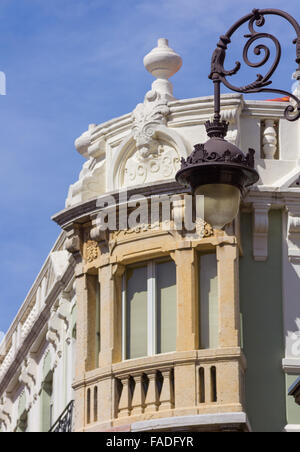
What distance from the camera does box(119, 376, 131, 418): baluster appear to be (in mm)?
31547

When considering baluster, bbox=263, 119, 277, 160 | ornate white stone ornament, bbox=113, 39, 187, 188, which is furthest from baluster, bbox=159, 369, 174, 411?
baluster, bbox=263, 119, 277, 160

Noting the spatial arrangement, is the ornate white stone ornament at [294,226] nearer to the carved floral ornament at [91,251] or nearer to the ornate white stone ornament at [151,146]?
the ornate white stone ornament at [151,146]

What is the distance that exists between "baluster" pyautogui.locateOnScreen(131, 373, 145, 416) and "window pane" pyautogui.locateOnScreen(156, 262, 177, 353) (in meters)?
0.63

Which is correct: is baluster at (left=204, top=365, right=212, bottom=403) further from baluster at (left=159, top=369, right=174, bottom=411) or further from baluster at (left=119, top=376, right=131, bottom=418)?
baluster at (left=119, top=376, right=131, bottom=418)

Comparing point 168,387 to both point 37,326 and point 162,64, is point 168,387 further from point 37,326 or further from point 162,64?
point 37,326

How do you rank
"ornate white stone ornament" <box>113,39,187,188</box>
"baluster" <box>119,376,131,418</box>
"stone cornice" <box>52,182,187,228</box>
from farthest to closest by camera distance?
"ornate white stone ornament" <box>113,39,187,188</box> → "stone cornice" <box>52,182,187,228</box> → "baluster" <box>119,376,131,418</box>

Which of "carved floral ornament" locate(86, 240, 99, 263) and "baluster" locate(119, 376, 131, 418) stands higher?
"carved floral ornament" locate(86, 240, 99, 263)

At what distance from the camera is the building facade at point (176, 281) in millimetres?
31016

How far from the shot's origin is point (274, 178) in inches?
1275

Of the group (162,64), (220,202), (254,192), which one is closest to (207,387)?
(254,192)

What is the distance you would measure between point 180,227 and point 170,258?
63 cm

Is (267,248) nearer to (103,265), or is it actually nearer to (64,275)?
(103,265)

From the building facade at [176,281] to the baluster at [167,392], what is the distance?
2 centimetres

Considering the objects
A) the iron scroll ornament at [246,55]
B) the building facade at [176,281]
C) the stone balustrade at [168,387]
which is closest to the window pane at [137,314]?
the building facade at [176,281]
